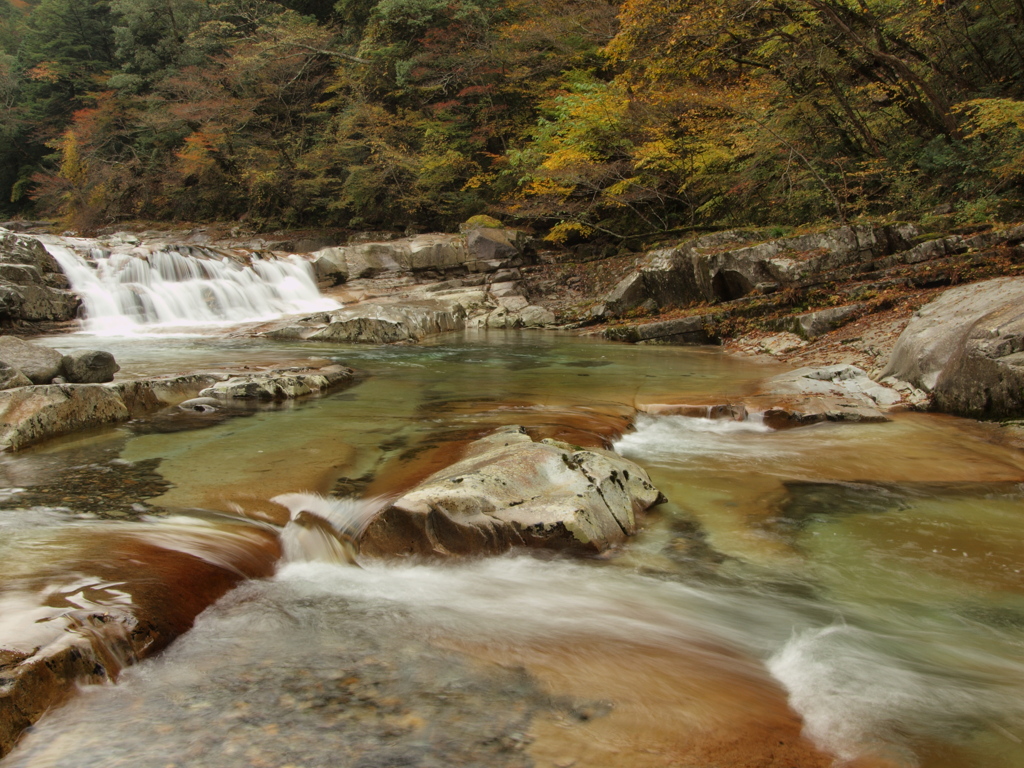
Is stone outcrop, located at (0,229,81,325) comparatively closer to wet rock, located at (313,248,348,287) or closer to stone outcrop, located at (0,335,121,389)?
wet rock, located at (313,248,348,287)

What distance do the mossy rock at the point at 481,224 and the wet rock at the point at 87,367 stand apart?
14.9 meters

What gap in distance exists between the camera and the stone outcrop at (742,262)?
37.8 feet

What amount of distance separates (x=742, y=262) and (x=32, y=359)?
12095 mm

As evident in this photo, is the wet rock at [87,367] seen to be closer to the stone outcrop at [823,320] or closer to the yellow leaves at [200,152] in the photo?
the stone outcrop at [823,320]

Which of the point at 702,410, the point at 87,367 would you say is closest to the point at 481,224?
the point at 87,367

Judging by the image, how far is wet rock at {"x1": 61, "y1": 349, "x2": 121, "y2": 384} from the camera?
6.81 meters

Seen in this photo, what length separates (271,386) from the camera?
696 centimetres

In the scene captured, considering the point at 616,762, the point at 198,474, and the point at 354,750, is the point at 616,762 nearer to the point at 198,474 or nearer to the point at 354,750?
the point at 354,750

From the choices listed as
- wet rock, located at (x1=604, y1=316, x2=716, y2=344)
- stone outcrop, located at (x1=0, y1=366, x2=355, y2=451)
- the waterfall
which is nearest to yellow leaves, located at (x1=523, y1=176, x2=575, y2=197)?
wet rock, located at (x1=604, y1=316, x2=716, y2=344)

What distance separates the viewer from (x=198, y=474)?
14.0ft

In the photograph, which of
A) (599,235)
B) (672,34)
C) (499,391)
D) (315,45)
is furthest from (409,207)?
(499,391)

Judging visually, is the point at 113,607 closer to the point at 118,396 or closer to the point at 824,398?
the point at 118,396

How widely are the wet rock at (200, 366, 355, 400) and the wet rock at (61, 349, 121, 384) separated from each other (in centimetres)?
137

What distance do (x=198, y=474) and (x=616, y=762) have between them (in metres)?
3.66
